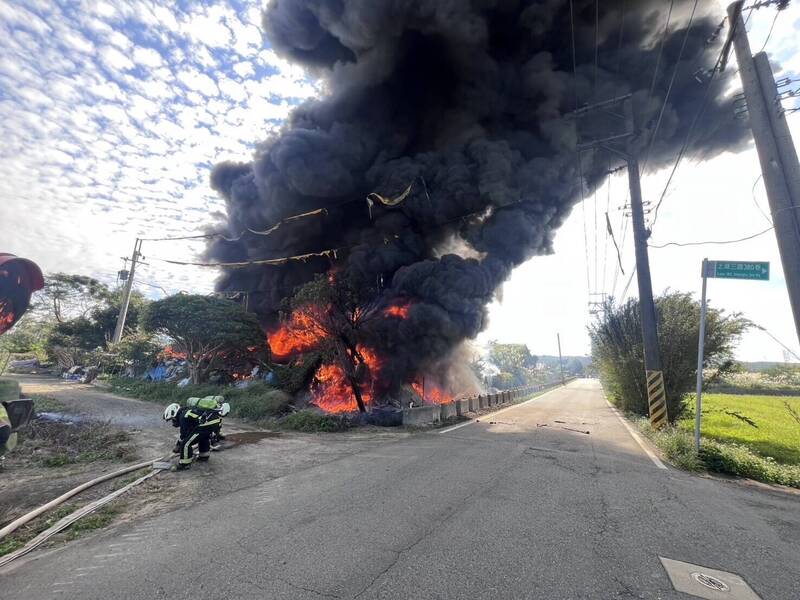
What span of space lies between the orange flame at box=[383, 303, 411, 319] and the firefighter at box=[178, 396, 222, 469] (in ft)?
39.3

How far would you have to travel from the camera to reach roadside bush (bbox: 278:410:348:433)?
10578mm

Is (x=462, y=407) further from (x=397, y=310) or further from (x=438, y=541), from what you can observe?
(x=438, y=541)

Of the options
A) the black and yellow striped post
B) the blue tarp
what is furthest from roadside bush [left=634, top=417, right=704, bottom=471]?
the blue tarp

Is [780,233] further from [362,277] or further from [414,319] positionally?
[362,277]

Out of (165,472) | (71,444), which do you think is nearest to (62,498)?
(165,472)

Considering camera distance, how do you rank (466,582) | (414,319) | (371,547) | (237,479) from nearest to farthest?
1. (466,582)
2. (371,547)
3. (237,479)
4. (414,319)

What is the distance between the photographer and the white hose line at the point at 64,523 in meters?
3.15

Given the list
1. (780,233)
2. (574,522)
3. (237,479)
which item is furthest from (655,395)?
(237,479)

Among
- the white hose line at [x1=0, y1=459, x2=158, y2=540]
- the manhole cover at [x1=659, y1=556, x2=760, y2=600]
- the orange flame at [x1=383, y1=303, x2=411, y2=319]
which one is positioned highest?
the orange flame at [x1=383, y1=303, x2=411, y2=319]

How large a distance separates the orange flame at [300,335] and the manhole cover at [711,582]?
1390cm

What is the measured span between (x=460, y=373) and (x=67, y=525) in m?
19.8

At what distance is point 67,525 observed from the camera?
378cm

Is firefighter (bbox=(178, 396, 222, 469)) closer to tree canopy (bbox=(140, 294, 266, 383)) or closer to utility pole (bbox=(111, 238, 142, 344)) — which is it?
tree canopy (bbox=(140, 294, 266, 383))

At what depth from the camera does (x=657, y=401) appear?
1028 cm
